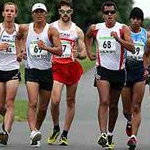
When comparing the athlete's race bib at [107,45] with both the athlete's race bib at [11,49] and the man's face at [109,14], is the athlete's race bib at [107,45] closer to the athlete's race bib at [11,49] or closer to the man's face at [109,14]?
the man's face at [109,14]

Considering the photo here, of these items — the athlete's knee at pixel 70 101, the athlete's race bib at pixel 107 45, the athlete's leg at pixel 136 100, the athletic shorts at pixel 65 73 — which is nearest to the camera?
the athlete's race bib at pixel 107 45

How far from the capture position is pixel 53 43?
11.3 metres

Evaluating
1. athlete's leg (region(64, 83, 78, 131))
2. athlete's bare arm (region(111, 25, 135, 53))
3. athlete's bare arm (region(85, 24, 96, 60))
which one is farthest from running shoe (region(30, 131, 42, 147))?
athlete's bare arm (region(111, 25, 135, 53))

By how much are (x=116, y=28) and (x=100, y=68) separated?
2.17ft

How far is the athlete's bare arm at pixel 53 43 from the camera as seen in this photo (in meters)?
11.0

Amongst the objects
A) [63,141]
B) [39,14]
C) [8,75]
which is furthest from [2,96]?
[39,14]

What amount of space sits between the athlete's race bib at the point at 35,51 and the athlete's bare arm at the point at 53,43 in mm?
166

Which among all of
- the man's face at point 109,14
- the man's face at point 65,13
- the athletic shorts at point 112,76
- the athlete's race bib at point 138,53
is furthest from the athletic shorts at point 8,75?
the athlete's race bib at point 138,53

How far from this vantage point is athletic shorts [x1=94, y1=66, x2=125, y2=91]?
1123cm

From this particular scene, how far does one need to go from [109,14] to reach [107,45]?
48 centimetres

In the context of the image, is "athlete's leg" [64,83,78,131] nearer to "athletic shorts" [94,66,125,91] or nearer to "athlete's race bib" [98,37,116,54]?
"athletic shorts" [94,66,125,91]

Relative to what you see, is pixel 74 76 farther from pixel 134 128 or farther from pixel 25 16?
pixel 25 16

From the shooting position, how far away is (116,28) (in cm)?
1119

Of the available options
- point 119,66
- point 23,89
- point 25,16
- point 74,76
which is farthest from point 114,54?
point 25,16
